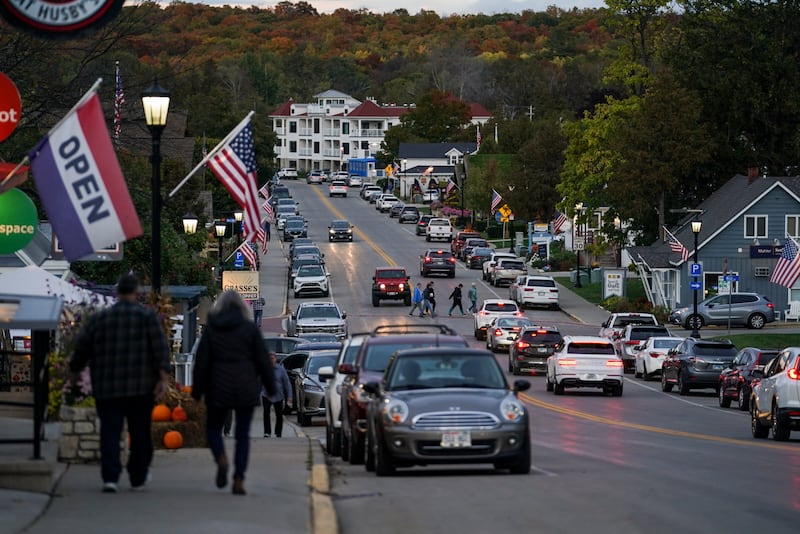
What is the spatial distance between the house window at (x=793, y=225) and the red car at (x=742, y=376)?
35.9 metres

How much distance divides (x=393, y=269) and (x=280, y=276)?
1694cm

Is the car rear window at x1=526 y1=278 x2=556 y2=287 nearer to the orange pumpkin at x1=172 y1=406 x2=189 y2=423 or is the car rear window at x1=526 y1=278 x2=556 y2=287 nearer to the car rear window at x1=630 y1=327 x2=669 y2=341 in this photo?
the car rear window at x1=630 y1=327 x2=669 y2=341

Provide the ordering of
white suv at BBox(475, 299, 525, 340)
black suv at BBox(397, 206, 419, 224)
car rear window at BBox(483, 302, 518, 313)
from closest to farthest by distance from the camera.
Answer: white suv at BBox(475, 299, 525, 340)
car rear window at BBox(483, 302, 518, 313)
black suv at BBox(397, 206, 419, 224)

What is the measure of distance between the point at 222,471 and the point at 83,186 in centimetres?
376

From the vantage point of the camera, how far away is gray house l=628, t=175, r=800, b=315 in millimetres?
71875

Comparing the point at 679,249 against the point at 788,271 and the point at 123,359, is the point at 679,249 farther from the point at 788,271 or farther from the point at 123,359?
the point at 123,359

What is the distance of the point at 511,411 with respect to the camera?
1708 cm

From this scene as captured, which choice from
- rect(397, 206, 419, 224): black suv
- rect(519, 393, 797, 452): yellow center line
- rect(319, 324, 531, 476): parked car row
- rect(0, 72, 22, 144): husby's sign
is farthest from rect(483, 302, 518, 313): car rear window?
rect(397, 206, 419, 224): black suv

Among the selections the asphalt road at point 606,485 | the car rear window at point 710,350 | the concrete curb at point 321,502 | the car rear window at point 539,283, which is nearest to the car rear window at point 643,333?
the car rear window at point 710,350

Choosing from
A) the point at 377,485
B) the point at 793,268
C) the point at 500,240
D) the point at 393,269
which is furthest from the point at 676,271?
the point at 377,485

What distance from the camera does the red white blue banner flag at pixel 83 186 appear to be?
15719 millimetres

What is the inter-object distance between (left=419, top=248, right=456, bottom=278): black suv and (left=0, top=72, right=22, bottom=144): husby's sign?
2527 inches

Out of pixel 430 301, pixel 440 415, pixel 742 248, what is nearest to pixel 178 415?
pixel 440 415

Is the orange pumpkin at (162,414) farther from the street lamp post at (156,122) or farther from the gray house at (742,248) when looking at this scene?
the gray house at (742,248)
